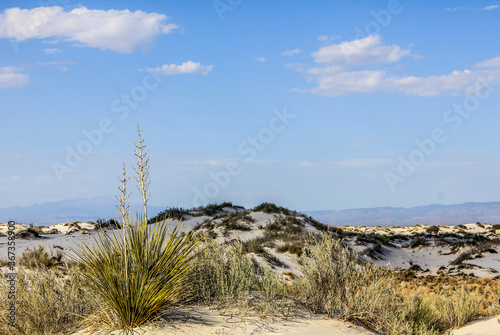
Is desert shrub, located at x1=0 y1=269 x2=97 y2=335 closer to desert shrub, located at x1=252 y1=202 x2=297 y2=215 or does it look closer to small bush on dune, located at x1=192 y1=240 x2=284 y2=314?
small bush on dune, located at x1=192 y1=240 x2=284 y2=314

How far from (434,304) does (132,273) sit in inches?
290

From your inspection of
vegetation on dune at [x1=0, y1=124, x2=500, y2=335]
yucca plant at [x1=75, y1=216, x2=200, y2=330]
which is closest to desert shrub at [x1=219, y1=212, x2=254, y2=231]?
vegetation on dune at [x1=0, y1=124, x2=500, y2=335]

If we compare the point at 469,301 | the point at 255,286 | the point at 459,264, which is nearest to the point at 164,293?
the point at 255,286

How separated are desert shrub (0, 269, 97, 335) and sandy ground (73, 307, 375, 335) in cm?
55

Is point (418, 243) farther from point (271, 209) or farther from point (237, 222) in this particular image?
point (237, 222)

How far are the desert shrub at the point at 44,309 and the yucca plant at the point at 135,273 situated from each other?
2.11ft

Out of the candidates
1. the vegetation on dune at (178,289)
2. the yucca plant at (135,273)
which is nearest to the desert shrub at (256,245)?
the vegetation on dune at (178,289)

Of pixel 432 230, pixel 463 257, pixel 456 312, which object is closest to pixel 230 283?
pixel 456 312

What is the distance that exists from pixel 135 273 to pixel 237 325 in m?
1.56

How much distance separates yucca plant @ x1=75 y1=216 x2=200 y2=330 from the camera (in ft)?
18.5

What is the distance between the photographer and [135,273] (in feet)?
18.8

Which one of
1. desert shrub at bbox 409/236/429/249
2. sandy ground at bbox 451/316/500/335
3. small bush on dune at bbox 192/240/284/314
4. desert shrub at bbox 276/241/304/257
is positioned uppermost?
small bush on dune at bbox 192/240/284/314

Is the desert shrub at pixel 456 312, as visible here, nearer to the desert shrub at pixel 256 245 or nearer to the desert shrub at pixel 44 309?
the desert shrub at pixel 44 309

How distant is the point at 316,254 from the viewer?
7680mm
